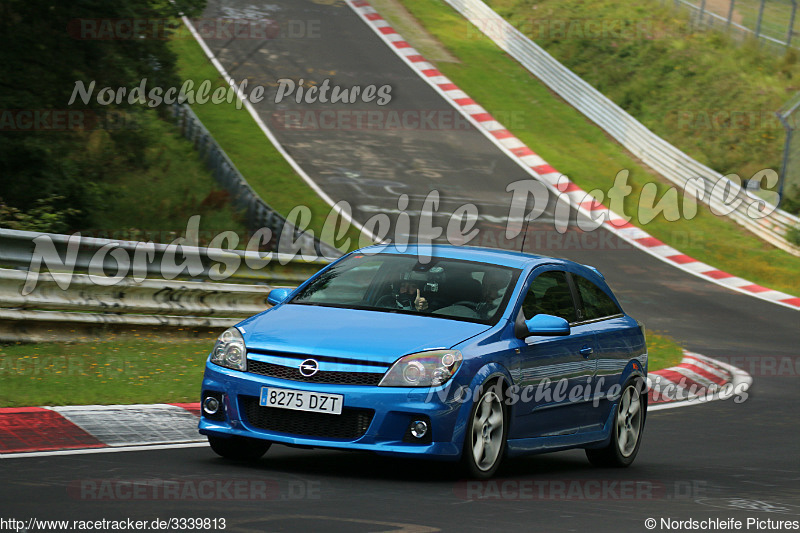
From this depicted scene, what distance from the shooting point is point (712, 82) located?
3844 centimetres

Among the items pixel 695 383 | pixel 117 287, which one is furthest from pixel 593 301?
pixel 695 383

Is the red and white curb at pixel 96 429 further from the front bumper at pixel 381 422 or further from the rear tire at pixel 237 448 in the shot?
the front bumper at pixel 381 422

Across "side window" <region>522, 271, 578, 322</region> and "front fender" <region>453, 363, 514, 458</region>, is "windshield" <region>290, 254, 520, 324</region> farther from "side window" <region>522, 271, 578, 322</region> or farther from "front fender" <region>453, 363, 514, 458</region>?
"front fender" <region>453, 363, 514, 458</region>

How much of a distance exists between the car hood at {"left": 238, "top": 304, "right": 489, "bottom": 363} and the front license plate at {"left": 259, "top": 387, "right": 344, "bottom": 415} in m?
0.24

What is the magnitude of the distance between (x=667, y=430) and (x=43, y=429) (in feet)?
19.0

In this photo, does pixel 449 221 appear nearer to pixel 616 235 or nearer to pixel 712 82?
pixel 616 235

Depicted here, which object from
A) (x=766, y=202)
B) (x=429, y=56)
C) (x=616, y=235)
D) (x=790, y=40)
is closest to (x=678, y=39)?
(x=790, y=40)

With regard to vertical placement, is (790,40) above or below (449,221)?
above

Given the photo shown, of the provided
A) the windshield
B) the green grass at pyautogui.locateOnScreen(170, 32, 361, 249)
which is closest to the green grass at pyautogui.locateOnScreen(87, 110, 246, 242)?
the green grass at pyautogui.locateOnScreen(170, 32, 361, 249)

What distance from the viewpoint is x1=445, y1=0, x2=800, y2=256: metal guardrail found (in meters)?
28.8

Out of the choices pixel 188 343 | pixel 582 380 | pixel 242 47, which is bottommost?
pixel 188 343

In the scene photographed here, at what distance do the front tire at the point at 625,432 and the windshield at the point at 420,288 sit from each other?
5.32ft

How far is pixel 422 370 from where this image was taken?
741 cm

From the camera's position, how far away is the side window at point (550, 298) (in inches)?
336
